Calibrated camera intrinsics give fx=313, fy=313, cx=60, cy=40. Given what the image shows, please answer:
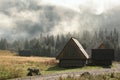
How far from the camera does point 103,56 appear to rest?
75.8 m

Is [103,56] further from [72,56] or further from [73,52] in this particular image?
[72,56]

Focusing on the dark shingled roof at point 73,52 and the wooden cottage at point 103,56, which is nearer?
the dark shingled roof at point 73,52

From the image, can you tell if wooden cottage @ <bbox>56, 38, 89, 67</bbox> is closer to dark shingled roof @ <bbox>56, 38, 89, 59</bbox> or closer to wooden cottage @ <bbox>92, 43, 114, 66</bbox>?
dark shingled roof @ <bbox>56, 38, 89, 59</bbox>

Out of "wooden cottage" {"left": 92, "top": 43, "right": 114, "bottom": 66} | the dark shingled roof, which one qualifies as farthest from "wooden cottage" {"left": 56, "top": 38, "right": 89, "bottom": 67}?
"wooden cottage" {"left": 92, "top": 43, "right": 114, "bottom": 66}

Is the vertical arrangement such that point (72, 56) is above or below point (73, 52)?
below

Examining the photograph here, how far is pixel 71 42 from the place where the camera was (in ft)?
220

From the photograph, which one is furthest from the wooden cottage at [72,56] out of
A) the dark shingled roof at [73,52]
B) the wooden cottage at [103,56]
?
the wooden cottage at [103,56]

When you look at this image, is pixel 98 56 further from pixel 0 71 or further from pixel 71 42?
pixel 0 71

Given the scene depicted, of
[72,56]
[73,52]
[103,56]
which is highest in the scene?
[73,52]

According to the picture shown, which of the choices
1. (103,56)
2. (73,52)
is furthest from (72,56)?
(103,56)

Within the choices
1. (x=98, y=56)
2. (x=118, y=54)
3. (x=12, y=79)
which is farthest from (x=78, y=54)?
(x=118, y=54)

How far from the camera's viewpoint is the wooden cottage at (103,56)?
75.3 metres

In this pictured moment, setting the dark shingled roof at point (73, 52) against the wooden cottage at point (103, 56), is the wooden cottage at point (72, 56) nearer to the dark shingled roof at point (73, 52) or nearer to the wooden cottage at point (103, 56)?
the dark shingled roof at point (73, 52)

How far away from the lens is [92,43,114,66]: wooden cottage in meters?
75.3
